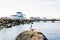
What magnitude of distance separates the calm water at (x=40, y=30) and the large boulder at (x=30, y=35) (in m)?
0.08

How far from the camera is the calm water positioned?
12.1 ft

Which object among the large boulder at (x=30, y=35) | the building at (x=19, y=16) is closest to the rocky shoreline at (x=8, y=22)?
the building at (x=19, y=16)

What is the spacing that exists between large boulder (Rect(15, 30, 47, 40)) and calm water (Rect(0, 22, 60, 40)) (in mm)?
82

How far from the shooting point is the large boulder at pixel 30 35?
12.0 feet

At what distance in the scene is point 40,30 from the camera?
3773 millimetres

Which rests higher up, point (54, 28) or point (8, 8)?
point (8, 8)

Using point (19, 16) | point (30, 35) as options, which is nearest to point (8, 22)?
point (19, 16)

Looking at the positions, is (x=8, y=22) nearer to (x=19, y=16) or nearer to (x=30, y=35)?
(x=19, y=16)

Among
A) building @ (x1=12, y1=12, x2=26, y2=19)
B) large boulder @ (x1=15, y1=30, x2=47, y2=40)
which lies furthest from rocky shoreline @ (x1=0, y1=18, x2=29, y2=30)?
large boulder @ (x1=15, y1=30, x2=47, y2=40)

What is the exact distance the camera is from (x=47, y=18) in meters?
3.82

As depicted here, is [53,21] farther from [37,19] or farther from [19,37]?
[19,37]

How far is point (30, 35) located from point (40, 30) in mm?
247

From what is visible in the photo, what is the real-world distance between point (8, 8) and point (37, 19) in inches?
26.7

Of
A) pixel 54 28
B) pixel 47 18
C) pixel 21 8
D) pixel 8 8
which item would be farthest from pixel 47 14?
pixel 8 8
